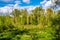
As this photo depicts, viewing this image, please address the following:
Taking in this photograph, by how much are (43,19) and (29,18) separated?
7.31m

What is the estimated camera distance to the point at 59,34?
13.1 m

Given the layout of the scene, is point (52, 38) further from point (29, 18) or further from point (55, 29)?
point (29, 18)

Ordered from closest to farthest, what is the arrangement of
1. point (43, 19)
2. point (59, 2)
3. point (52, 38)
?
point (52, 38)
point (59, 2)
point (43, 19)

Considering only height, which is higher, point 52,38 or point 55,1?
point 55,1

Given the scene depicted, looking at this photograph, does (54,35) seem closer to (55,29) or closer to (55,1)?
(55,29)

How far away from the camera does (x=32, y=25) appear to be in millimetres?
34188

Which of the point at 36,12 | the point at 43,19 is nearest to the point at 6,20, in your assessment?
the point at 43,19

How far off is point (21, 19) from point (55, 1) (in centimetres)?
2165

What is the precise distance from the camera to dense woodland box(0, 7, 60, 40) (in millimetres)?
13031

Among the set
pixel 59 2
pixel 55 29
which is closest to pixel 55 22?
pixel 55 29

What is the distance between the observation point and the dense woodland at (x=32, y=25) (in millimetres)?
13031

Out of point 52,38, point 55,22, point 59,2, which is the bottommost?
point 52,38

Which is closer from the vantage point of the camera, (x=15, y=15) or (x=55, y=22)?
(x=55, y=22)

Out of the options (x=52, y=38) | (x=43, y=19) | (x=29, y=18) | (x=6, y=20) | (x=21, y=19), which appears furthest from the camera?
(x=29, y=18)
